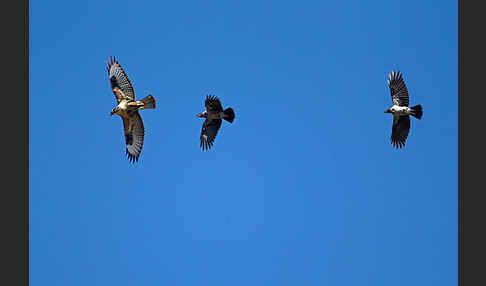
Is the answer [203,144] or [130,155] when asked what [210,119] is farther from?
[130,155]

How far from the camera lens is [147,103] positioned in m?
16.1

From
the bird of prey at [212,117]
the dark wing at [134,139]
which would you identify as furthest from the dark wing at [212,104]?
the dark wing at [134,139]

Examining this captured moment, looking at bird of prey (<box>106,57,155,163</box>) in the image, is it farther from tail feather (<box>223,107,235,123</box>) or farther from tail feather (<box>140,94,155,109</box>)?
tail feather (<box>223,107,235,123</box>)

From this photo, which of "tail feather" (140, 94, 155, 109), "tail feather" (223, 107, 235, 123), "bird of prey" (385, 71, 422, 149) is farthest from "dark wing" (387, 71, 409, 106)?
"tail feather" (140, 94, 155, 109)

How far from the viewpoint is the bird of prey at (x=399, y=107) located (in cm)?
1736

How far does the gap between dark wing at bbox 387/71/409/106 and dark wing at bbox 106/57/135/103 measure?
611 centimetres

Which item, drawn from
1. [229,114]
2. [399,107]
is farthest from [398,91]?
[229,114]

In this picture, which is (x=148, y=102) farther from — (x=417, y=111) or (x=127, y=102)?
(x=417, y=111)

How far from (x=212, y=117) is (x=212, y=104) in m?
0.54

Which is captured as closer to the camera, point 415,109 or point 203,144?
point 415,109

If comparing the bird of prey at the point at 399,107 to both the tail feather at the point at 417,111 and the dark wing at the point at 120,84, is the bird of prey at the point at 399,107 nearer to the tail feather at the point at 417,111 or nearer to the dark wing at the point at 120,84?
the tail feather at the point at 417,111

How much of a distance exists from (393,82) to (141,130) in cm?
610

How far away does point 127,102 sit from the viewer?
16.4 m

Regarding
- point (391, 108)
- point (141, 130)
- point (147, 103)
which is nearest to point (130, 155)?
point (141, 130)
